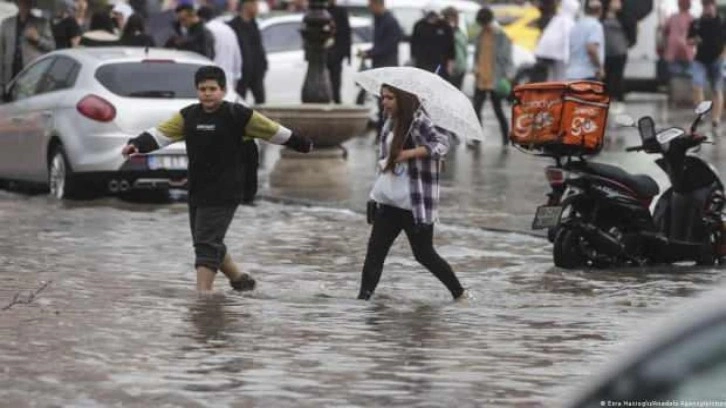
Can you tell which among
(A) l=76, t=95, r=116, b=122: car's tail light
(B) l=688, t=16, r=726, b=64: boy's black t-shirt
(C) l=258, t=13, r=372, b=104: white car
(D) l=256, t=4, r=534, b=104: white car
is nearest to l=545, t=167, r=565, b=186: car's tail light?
(A) l=76, t=95, r=116, b=122: car's tail light

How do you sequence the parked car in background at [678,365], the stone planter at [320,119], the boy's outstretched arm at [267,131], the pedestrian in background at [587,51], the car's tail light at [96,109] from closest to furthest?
the parked car in background at [678,365], the boy's outstretched arm at [267,131], the car's tail light at [96,109], the stone planter at [320,119], the pedestrian in background at [587,51]

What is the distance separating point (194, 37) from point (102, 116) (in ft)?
15.6

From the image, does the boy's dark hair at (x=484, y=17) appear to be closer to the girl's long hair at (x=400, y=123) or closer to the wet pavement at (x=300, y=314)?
the wet pavement at (x=300, y=314)

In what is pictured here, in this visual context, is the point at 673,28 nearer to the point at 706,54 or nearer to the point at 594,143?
the point at 706,54

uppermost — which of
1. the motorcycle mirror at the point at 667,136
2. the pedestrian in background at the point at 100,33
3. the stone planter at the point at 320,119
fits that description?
the motorcycle mirror at the point at 667,136

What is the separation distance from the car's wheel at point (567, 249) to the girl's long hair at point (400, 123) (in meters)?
2.33

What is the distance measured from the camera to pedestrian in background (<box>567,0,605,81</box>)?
83.0 ft

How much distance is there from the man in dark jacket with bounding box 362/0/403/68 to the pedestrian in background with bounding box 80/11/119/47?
338 centimetres

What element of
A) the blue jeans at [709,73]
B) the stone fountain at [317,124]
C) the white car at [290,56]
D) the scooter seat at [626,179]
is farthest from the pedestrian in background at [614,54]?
the scooter seat at [626,179]

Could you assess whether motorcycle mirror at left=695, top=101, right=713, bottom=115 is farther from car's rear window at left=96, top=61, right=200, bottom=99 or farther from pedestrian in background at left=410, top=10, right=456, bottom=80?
pedestrian in background at left=410, top=10, right=456, bottom=80

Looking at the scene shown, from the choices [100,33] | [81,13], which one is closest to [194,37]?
[100,33]

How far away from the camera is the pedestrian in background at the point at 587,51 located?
83.0 feet

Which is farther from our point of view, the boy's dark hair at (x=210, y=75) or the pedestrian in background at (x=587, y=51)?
the pedestrian in background at (x=587, y=51)

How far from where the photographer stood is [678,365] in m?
4.01
